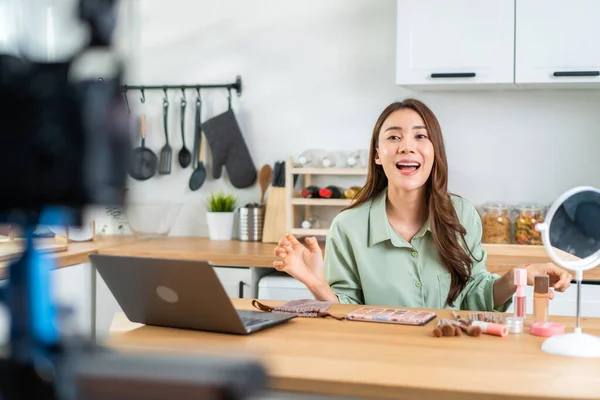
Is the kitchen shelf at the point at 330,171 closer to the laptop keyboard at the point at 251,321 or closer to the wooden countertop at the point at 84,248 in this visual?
the wooden countertop at the point at 84,248

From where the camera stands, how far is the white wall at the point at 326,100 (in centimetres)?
380

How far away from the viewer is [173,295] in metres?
1.74

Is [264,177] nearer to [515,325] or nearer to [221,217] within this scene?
[221,217]

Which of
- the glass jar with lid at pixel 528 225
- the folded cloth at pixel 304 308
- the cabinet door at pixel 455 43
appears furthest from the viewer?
the glass jar with lid at pixel 528 225

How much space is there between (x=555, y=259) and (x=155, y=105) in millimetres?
2942

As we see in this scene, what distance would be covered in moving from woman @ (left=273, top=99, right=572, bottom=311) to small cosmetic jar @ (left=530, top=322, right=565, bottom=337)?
46 cm

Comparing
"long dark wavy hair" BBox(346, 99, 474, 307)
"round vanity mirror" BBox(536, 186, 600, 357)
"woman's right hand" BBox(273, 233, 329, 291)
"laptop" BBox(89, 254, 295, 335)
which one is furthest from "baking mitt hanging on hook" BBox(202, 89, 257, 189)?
"round vanity mirror" BBox(536, 186, 600, 357)

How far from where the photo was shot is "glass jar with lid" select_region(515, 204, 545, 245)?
3.58 meters

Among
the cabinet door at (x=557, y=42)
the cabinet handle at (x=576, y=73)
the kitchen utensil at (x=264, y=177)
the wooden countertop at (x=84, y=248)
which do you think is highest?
the cabinet door at (x=557, y=42)

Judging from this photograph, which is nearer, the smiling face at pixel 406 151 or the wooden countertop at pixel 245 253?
the smiling face at pixel 406 151

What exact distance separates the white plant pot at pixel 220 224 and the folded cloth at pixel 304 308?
1.91m

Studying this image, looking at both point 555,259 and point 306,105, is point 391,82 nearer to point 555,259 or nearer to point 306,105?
point 306,105

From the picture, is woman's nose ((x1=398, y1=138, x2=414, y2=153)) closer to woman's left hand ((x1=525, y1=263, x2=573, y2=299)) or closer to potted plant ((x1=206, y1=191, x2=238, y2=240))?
woman's left hand ((x1=525, y1=263, x2=573, y2=299))

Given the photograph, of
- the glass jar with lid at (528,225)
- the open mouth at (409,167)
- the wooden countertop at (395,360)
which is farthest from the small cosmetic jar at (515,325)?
the glass jar with lid at (528,225)
